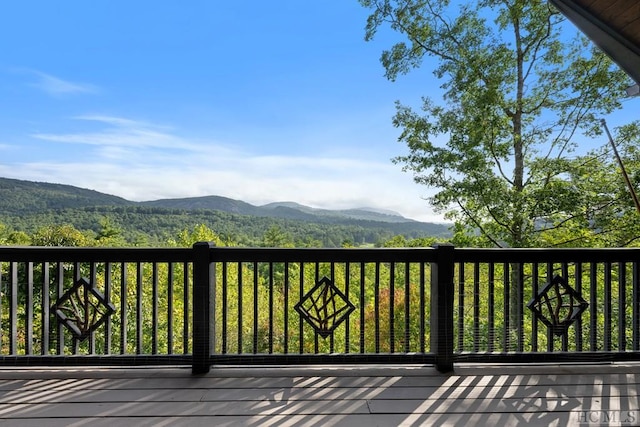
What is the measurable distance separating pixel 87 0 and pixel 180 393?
1040 inches

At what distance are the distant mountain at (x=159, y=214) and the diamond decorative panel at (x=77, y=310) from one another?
1444 centimetres

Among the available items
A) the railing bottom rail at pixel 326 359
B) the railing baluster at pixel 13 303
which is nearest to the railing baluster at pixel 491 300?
the railing bottom rail at pixel 326 359

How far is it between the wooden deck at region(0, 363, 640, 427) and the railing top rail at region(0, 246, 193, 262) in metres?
0.73

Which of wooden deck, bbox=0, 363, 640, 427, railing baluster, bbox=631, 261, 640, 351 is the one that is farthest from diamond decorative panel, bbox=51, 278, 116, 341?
railing baluster, bbox=631, 261, 640, 351

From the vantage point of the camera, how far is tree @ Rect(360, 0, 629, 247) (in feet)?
26.8

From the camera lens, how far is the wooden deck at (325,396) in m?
2.01

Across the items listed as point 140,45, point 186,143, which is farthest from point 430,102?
point 186,143

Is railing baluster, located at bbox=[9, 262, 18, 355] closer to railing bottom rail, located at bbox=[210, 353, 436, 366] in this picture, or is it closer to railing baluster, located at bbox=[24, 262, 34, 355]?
railing baluster, located at bbox=[24, 262, 34, 355]

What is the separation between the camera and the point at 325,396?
7.43 feet

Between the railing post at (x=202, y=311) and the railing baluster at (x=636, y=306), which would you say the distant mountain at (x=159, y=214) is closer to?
the railing baluster at (x=636, y=306)

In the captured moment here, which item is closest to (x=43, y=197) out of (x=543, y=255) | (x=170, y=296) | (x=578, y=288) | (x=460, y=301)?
(x=170, y=296)

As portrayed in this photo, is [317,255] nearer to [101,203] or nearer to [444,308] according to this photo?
[444,308]

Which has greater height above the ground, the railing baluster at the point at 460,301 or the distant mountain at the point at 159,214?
the distant mountain at the point at 159,214

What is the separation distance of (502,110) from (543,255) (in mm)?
7009
